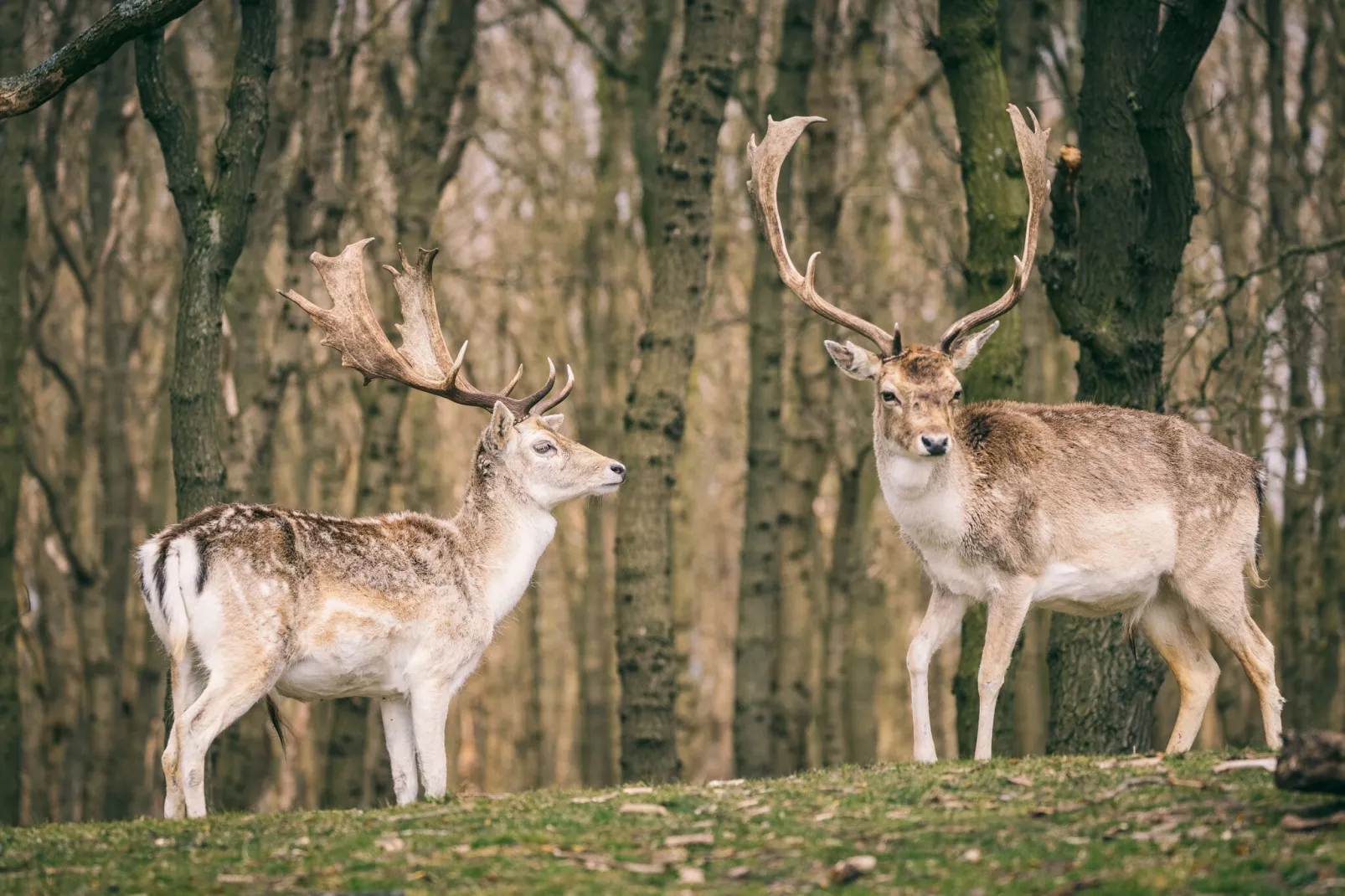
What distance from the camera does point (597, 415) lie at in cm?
2392

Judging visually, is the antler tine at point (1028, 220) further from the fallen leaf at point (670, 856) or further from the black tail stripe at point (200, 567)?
the black tail stripe at point (200, 567)

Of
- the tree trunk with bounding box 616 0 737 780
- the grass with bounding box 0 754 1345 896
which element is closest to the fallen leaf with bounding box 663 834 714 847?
the grass with bounding box 0 754 1345 896

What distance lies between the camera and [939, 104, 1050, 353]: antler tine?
36.5ft

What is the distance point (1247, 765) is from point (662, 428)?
21.1 feet

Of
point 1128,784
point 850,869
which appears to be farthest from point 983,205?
point 850,869

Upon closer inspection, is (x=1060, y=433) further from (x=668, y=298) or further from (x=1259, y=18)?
(x=1259, y=18)

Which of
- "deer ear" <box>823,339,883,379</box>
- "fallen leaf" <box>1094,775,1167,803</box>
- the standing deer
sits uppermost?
"deer ear" <box>823,339,883,379</box>

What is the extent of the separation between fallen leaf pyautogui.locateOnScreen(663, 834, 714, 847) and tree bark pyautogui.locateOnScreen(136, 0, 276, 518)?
548 centimetres

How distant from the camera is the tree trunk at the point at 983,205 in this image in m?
13.4

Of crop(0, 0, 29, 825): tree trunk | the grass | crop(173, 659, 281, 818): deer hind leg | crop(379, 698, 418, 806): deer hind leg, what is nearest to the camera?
the grass

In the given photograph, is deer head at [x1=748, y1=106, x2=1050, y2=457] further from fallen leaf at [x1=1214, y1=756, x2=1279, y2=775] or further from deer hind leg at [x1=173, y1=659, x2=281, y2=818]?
deer hind leg at [x1=173, y1=659, x2=281, y2=818]

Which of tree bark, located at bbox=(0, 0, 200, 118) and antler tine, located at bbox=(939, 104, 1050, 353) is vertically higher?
tree bark, located at bbox=(0, 0, 200, 118)

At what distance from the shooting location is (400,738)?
10625 mm

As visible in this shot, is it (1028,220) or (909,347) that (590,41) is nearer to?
(1028,220)
